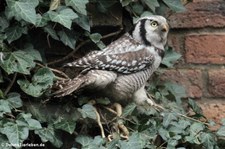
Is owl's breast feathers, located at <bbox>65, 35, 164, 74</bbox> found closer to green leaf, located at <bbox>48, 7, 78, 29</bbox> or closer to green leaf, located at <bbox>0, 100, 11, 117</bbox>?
green leaf, located at <bbox>48, 7, 78, 29</bbox>

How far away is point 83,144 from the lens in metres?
2.08

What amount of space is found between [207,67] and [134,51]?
1.06 feet

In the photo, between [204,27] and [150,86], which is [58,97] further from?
[204,27]

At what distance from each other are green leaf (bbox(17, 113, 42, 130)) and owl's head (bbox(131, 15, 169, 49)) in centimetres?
47

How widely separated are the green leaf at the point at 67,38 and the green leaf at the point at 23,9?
0.50 feet

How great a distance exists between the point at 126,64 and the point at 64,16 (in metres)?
0.25

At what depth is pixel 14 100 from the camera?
212cm

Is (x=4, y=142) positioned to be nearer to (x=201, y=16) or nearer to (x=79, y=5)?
(x=79, y=5)

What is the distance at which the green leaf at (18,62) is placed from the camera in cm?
210

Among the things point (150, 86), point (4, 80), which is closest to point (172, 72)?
point (150, 86)

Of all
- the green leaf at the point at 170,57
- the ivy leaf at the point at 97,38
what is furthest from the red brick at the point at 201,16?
the ivy leaf at the point at 97,38

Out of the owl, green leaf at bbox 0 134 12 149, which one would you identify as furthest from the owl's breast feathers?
green leaf at bbox 0 134 12 149

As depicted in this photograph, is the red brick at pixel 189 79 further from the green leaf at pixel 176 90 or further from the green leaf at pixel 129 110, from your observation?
the green leaf at pixel 129 110

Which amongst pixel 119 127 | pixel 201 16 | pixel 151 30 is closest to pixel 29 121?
pixel 119 127
